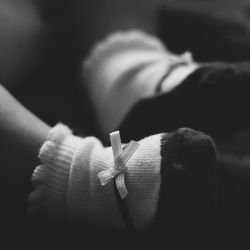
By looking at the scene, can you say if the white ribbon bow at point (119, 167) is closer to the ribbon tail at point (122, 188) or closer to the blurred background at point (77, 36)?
the ribbon tail at point (122, 188)

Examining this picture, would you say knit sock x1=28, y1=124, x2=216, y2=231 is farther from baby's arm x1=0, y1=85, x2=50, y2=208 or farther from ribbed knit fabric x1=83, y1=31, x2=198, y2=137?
ribbed knit fabric x1=83, y1=31, x2=198, y2=137

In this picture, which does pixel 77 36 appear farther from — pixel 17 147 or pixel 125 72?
pixel 17 147

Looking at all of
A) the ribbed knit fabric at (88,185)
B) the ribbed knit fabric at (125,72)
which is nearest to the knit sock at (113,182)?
the ribbed knit fabric at (88,185)

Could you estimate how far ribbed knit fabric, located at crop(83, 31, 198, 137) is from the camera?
544 millimetres

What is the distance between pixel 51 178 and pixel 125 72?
0.22 m

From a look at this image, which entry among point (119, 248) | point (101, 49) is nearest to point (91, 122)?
point (101, 49)

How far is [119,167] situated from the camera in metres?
0.41

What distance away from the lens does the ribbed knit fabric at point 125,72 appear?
0.54 metres

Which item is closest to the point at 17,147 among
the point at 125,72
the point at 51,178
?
the point at 51,178

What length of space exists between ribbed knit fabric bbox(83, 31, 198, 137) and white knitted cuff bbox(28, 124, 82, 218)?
0.43 ft

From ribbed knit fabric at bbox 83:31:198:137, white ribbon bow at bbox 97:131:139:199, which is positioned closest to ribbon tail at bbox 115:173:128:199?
white ribbon bow at bbox 97:131:139:199

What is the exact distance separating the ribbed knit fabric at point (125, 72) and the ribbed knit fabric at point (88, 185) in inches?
4.9

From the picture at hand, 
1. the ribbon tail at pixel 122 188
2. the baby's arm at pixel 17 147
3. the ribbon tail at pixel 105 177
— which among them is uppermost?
the baby's arm at pixel 17 147

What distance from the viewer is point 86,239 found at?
0.42 metres
